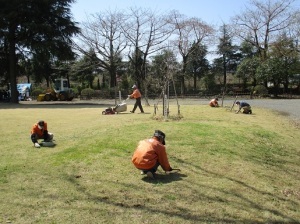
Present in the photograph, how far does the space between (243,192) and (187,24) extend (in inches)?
1286

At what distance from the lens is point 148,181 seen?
604cm

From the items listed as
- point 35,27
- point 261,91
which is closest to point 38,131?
point 35,27

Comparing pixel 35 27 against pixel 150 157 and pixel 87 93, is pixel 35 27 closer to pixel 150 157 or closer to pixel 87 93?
pixel 87 93

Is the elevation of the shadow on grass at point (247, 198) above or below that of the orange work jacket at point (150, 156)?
below

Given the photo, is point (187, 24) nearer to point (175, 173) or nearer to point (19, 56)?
point (19, 56)

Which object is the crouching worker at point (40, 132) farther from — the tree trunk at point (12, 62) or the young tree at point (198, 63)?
the young tree at point (198, 63)

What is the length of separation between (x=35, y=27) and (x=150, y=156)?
77.2 ft

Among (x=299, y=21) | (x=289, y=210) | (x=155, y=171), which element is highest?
(x=299, y=21)

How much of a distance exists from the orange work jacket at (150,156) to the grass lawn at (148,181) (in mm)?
263

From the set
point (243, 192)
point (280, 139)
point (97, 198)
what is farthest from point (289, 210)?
point (280, 139)

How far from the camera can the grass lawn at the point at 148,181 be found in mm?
4754

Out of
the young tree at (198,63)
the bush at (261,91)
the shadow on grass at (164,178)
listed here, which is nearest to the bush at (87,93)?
the young tree at (198,63)

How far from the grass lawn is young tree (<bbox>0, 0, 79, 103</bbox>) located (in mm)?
19331

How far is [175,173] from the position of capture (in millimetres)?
6578
